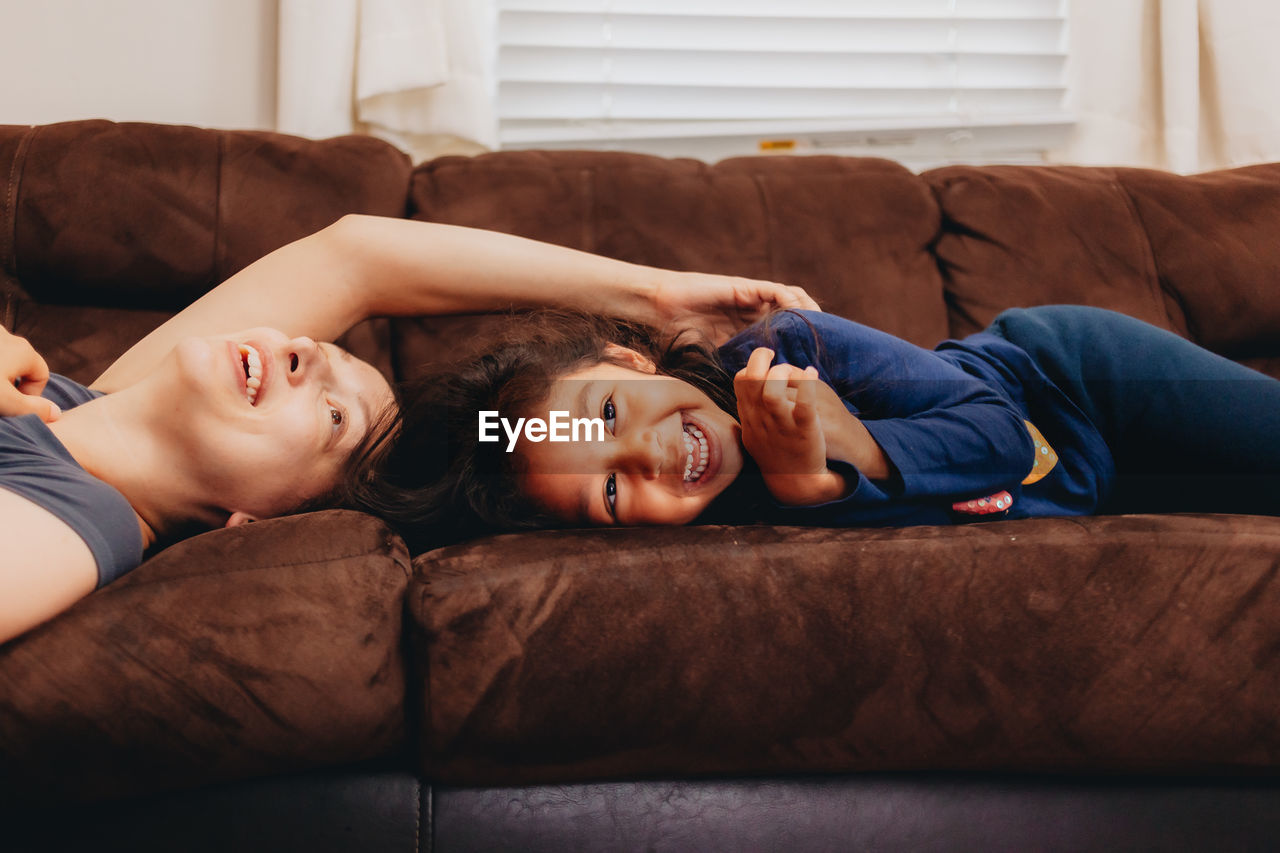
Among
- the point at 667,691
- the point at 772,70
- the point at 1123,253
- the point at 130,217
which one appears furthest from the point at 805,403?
the point at 772,70

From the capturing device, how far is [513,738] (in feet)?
2.54

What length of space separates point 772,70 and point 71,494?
196cm

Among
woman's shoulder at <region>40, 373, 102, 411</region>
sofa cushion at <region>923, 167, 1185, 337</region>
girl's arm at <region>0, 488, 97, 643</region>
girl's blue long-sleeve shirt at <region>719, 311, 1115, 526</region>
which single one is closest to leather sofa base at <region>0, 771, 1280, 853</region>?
girl's arm at <region>0, 488, 97, 643</region>

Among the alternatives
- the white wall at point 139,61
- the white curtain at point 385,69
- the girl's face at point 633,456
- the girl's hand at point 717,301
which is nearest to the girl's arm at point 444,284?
the girl's hand at point 717,301

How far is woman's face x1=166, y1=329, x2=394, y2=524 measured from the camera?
3.19 ft

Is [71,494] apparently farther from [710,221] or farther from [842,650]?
[710,221]

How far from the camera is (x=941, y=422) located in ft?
3.31

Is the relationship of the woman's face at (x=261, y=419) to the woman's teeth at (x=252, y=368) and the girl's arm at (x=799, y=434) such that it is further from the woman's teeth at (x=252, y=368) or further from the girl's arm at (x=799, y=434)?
the girl's arm at (x=799, y=434)

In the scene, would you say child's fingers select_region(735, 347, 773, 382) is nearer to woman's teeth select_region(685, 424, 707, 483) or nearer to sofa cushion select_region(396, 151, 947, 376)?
woman's teeth select_region(685, 424, 707, 483)

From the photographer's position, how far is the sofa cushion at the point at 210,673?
0.69 m

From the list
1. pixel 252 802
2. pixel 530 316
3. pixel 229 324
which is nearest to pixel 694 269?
pixel 530 316

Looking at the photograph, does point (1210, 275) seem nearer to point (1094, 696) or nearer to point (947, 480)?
point (947, 480)

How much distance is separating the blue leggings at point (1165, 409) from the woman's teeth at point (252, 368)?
1.13 metres

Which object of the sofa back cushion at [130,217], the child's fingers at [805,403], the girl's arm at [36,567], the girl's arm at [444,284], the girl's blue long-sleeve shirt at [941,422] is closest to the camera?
the girl's arm at [36,567]
